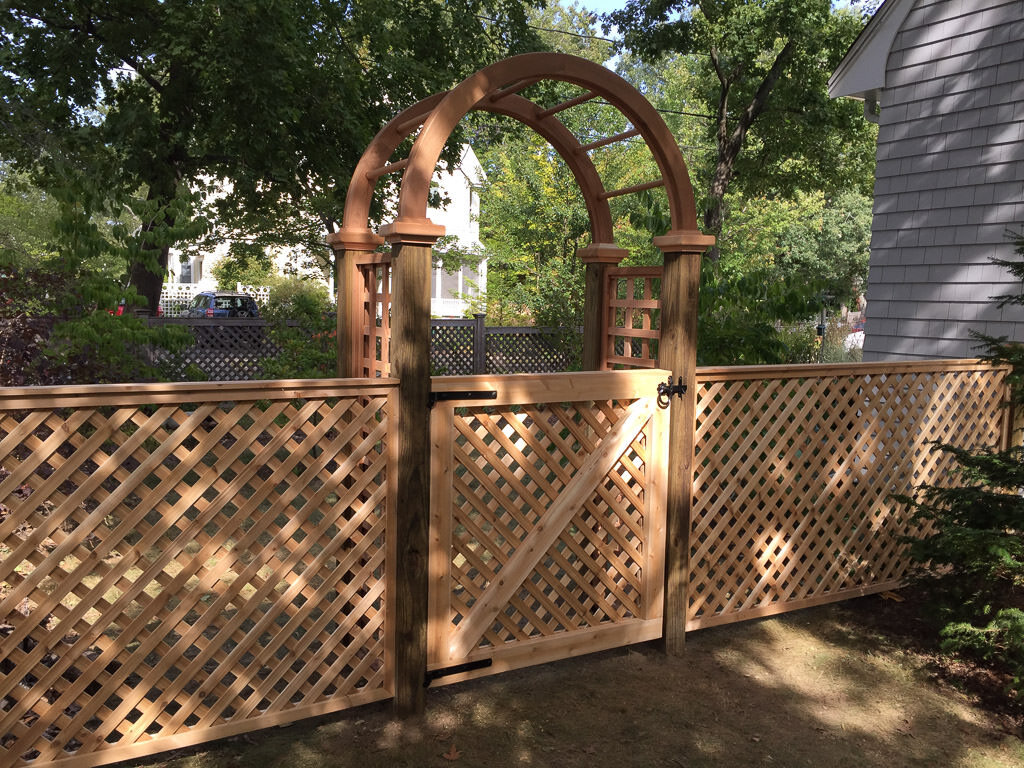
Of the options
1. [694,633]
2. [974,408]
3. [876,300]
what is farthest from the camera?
[876,300]

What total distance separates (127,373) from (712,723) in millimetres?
4751

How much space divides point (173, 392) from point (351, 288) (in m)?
1.60

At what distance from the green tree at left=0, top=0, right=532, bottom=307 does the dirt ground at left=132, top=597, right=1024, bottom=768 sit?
6.31m

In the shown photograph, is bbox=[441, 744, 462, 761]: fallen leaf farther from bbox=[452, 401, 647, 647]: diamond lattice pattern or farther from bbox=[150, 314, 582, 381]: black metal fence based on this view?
bbox=[150, 314, 582, 381]: black metal fence

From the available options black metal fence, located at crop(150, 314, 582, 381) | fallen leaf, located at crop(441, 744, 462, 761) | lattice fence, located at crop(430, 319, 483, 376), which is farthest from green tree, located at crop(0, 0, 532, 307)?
fallen leaf, located at crop(441, 744, 462, 761)

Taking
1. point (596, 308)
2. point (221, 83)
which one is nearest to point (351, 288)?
point (596, 308)

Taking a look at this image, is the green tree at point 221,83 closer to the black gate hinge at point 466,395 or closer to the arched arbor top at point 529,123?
the arched arbor top at point 529,123

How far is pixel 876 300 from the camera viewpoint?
6.96 metres

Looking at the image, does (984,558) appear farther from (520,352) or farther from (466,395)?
(520,352)

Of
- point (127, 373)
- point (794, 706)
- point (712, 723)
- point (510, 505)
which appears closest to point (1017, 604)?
point (794, 706)

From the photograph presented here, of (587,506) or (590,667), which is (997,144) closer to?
(587,506)

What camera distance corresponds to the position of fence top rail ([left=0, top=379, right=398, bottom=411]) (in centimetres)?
253

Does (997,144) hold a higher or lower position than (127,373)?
higher

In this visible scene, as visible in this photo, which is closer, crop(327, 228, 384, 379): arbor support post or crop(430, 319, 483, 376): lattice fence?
crop(327, 228, 384, 379): arbor support post
